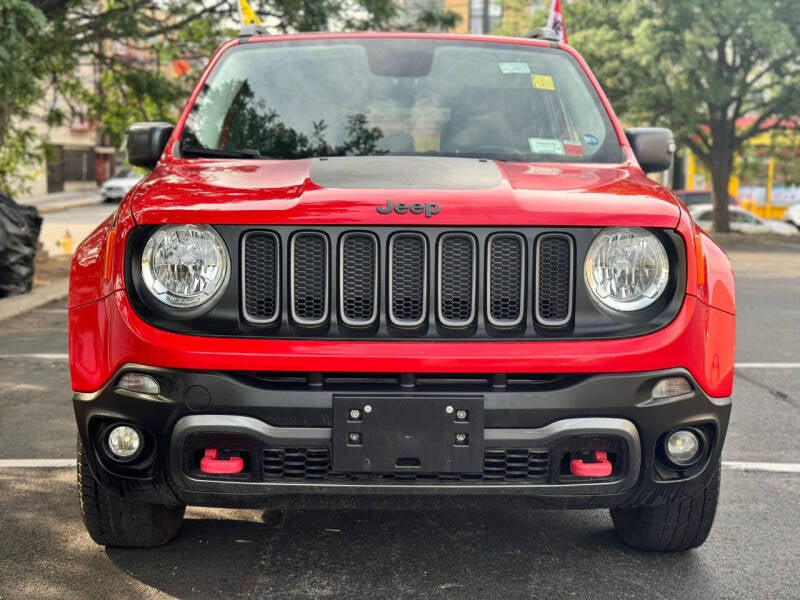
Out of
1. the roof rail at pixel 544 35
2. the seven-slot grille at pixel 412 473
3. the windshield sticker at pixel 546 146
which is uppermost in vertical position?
the roof rail at pixel 544 35

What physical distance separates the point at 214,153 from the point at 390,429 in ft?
5.08

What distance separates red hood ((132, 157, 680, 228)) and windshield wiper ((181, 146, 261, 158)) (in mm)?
545

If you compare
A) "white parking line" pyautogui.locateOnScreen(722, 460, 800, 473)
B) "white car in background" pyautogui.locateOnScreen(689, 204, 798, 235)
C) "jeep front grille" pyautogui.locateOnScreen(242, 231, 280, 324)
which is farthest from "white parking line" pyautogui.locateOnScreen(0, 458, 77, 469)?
"white car in background" pyautogui.locateOnScreen(689, 204, 798, 235)

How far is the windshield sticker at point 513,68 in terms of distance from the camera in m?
4.66

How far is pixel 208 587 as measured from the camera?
350 cm

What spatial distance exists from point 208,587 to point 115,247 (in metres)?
1.12

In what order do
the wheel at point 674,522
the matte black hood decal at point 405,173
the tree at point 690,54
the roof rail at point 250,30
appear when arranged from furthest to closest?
the tree at point 690,54 → the roof rail at point 250,30 → the wheel at point 674,522 → the matte black hood decal at point 405,173

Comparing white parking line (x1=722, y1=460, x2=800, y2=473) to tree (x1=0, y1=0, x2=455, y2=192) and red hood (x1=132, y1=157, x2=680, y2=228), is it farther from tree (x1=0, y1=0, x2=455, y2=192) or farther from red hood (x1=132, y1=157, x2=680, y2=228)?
tree (x1=0, y1=0, x2=455, y2=192)

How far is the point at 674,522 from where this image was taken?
12.2ft

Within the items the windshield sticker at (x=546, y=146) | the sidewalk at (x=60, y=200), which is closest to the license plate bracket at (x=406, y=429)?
the windshield sticker at (x=546, y=146)

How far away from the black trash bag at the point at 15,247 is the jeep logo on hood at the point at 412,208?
885 cm

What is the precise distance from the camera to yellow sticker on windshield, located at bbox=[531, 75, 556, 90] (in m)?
4.63

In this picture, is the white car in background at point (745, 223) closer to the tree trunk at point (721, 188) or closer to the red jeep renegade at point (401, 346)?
the tree trunk at point (721, 188)

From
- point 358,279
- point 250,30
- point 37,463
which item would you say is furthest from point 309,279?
point 37,463
